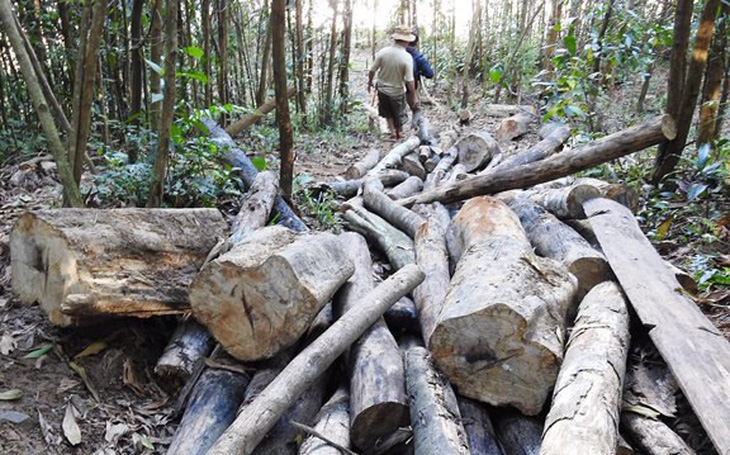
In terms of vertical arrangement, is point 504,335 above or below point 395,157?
above

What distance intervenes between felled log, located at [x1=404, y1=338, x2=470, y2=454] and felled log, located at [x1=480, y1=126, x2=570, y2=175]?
15.1 feet

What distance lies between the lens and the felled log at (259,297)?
2801mm

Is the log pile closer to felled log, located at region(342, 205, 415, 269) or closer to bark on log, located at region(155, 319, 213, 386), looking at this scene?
bark on log, located at region(155, 319, 213, 386)

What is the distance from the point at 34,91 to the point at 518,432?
3394mm

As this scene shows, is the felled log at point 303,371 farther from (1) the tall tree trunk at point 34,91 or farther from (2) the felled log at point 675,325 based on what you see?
(1) the tall tree trunk at point 34,91

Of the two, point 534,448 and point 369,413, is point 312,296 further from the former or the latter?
point 534,448

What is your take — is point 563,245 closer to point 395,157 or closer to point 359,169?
point 359,169

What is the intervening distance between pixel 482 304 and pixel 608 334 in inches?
27.0

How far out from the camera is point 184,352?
3.01 meters

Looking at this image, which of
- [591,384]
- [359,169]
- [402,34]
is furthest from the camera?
[402,34]

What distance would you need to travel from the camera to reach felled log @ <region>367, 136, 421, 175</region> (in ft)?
24.4

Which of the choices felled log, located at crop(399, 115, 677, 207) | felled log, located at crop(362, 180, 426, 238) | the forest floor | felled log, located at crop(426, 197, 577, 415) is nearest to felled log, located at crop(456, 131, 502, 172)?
felled log, located at crop(362, 180, 426, 238)

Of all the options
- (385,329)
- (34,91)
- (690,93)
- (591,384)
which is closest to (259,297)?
(385,329)

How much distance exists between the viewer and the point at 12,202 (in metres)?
4.57
